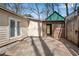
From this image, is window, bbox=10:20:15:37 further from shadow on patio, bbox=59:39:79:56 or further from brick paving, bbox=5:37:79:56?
shadow on patio, bbox=59:39:79:56

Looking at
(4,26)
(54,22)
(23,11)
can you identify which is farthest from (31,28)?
(23,11)

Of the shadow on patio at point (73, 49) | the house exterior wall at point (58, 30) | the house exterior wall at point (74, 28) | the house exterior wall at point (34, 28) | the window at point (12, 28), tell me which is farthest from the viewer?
the house exterior wall at point (34, 28)

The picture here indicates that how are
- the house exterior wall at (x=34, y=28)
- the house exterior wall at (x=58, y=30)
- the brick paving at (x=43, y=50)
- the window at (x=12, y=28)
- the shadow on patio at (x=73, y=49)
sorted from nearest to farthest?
1. the brick paving at (x=43, y=50)
2. the shadow on patio at (x=73, y=49)
3. the window at (x=12, y=28)
4. the house exterior wall at (x=58, y=30)
5. the house exterior wall at (x=34, y=28)

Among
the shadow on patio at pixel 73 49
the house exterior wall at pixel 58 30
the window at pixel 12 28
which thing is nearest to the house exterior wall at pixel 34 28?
the house exterior wall at pixel 58 30

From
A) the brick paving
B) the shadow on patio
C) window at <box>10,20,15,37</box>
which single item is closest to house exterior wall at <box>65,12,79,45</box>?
the shadow on patio

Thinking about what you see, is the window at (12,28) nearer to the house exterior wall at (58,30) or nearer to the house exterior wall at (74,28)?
the house exterior wall at (74,28)

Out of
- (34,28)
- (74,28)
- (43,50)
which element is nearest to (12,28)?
(43,50)

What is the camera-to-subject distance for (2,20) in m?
7.71

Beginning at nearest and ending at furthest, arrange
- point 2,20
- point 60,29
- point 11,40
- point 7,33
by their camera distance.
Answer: point 2,20
point 7,33
point 11,40
point 60,29

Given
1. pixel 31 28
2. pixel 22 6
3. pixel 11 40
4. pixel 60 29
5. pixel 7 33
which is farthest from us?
pixel 22 6

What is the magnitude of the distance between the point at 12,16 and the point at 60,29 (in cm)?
679

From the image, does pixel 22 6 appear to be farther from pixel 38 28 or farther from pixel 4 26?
pixel 4 26

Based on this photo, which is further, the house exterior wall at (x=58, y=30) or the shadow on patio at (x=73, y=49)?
the house exterior wall at (x=58, y=30)

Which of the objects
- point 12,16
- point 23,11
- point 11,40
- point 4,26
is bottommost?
point 11,40
